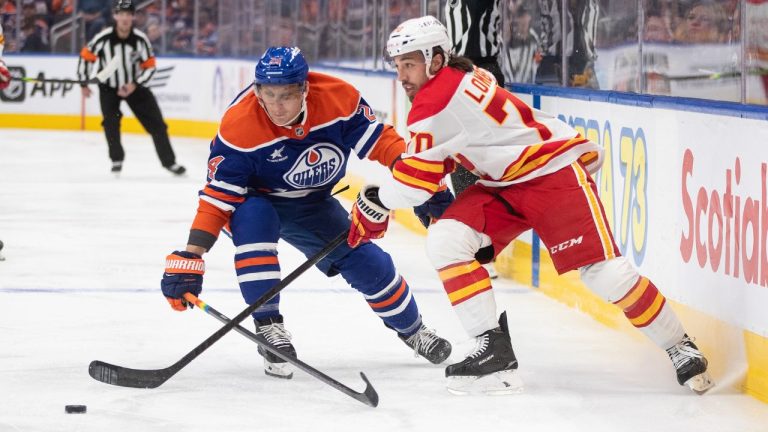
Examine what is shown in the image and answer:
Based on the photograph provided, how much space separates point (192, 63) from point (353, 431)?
12.4m

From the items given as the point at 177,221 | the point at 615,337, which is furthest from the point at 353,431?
the point at 177,221

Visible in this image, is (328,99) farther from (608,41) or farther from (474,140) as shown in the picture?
(608,41)

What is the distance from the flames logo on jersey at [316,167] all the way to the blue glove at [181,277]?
40cm

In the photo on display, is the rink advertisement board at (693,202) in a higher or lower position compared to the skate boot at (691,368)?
higher

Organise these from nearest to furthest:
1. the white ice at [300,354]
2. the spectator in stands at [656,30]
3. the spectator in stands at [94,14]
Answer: the white ice at [300,354], the spectator in stands at [656,30], the spectator in stands at [94,14]

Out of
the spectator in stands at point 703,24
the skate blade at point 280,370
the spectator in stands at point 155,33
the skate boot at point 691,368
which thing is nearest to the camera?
the skate boot at point 691,368

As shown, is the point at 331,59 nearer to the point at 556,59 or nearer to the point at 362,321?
the point at 556,59

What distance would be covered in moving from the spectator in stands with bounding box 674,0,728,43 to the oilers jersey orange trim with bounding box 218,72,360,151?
3.73ft

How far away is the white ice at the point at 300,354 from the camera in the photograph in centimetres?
329

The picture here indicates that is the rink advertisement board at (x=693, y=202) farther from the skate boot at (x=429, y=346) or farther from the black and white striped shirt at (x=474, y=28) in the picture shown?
the black and white striped shirt at (x=474, y=28)

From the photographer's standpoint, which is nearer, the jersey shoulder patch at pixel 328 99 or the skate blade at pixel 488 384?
the skate blade at pixel 488 384

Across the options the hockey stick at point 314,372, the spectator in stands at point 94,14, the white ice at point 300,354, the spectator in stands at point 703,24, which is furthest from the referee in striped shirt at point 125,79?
the hockey stick at point 314,372

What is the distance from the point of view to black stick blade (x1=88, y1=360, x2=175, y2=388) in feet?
11.8

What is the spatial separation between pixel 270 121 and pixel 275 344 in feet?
2.06
